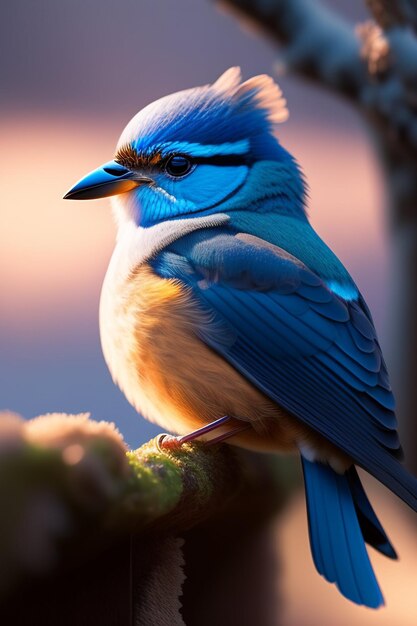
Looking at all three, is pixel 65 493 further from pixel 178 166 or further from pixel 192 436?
pixel 178 166

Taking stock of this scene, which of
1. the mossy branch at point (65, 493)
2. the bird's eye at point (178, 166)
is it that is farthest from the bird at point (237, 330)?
the mossy branch at point (65, 493)

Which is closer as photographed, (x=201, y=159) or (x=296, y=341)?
(x=296, y=341)

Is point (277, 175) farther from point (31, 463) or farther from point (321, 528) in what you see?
point (31, 463)

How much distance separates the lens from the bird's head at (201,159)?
1.35 m

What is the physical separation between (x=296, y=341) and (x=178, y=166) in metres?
0.35

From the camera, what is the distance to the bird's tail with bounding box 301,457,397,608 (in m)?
1.15

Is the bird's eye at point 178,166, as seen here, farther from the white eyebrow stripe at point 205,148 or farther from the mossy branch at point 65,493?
the mossy branch at point 65,493

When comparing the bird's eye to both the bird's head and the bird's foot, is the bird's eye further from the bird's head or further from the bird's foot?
the bird's foot

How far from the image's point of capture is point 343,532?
1.18 metres

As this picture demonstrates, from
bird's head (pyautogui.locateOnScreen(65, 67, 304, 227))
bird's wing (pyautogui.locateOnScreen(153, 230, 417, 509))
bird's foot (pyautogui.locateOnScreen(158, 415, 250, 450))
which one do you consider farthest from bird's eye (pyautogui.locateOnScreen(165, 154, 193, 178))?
bird's foot (pyautogui.locateOnScreen(158, 415, 250, 450))

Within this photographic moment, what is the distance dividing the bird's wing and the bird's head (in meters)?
0.10

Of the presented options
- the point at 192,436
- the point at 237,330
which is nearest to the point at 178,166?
the point at 237,330

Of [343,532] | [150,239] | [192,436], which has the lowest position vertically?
[343,532]

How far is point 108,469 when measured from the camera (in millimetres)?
941
